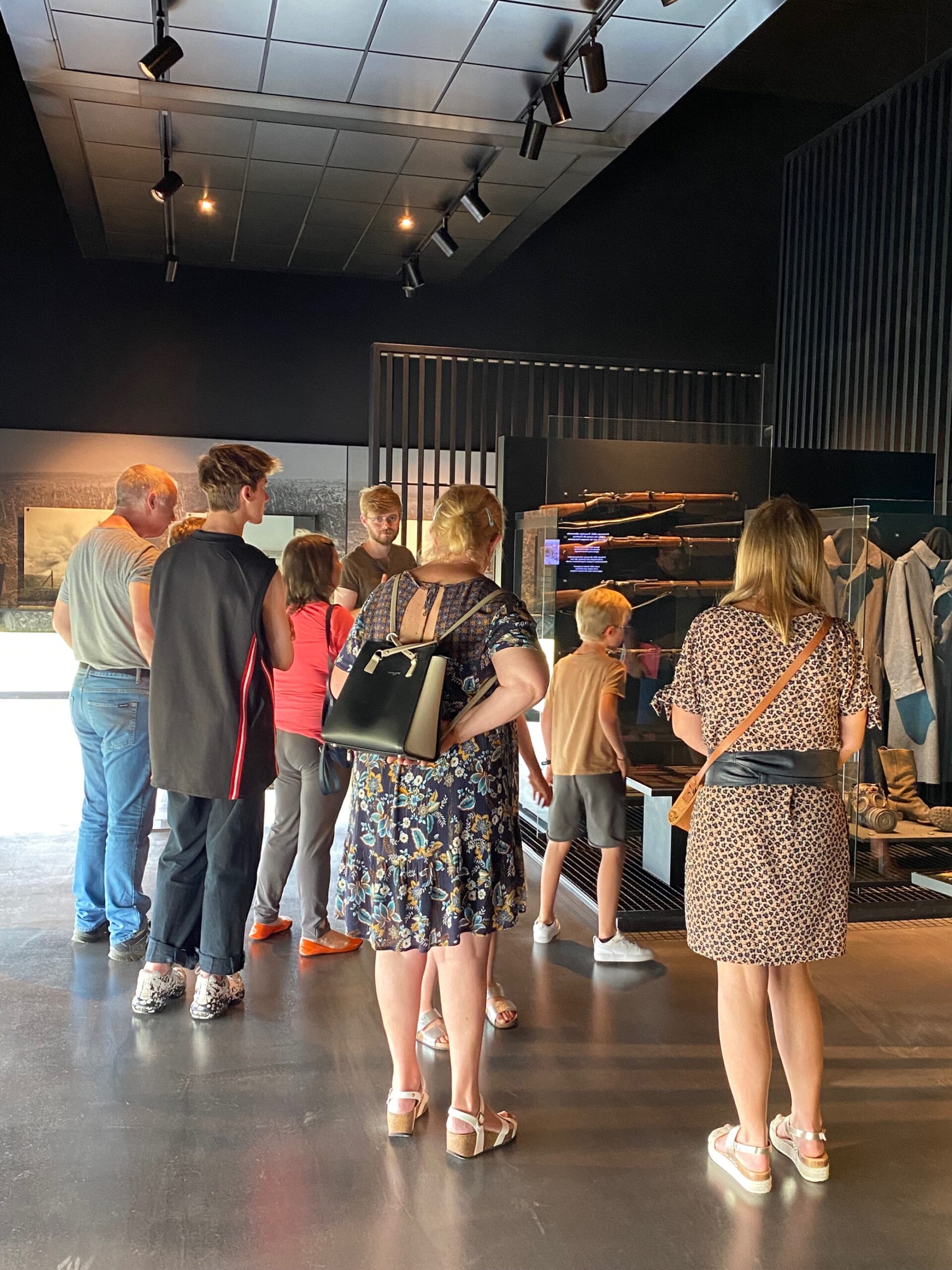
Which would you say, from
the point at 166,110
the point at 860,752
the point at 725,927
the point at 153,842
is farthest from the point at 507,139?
the point at 725,927

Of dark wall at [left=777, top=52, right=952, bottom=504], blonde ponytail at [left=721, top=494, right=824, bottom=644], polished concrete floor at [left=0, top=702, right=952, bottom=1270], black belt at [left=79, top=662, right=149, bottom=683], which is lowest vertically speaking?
polished concrete floor at [left=0, top=702, right=952, bottom=1270]

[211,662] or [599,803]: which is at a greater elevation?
[211,662]

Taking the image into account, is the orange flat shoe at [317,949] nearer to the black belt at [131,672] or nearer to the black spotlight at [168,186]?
the black belt at [131,672]

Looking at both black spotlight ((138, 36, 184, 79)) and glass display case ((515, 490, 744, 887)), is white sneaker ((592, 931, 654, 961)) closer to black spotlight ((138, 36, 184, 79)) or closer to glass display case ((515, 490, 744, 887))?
glass display case ((515, 490, 744, 887))

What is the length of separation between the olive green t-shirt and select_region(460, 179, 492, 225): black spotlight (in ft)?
8.63

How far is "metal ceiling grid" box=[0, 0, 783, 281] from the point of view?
4.86m

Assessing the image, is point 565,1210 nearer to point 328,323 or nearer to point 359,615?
point 359,615

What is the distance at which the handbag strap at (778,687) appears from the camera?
2504mm

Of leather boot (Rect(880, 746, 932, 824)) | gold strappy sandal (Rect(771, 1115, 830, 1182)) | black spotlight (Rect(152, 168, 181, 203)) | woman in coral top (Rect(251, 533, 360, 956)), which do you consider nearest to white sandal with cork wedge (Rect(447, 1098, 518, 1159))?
gold strappy sandal (Rect(771, 1115, 830, 1182))

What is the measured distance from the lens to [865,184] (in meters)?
7.26

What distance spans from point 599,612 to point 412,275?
5.20 meters

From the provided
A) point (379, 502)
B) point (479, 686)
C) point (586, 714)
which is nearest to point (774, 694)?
point (479, 686)

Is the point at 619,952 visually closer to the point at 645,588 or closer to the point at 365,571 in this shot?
the point at 365,571

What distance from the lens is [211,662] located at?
338 cm
